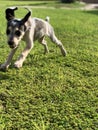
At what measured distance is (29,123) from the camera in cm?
434

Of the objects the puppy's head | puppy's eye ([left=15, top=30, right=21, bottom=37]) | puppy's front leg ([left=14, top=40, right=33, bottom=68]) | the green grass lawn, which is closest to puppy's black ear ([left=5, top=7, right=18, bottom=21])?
the puppy's head

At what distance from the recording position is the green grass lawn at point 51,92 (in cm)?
442

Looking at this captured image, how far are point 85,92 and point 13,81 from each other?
1.36 m

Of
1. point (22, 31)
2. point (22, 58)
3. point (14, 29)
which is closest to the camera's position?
point (14, 29)

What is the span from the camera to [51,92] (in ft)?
17.3

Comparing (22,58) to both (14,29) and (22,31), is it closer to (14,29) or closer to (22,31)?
(22,31)

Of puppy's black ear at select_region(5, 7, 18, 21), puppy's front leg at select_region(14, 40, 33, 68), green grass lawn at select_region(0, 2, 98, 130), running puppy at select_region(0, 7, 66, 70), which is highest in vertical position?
puppy's black ear at select_region(5, 7, 18, 21)

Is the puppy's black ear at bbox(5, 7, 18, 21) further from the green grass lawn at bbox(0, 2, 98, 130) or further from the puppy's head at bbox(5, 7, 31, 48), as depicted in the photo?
the green grass lawn at bbox(0, 2, 98, 130)

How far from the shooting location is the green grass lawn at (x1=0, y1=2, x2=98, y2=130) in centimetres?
442

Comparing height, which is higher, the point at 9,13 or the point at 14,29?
the point at 9,13

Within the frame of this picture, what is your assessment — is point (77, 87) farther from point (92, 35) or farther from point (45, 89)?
point (92, 35)

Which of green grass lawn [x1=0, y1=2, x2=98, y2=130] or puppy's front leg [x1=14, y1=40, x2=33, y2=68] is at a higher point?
puppy's front leg [x1=14, y1=40, x2=33, y2=68]

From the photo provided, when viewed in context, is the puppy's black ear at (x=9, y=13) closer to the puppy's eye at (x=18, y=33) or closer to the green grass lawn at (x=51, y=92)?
the puppy's eye at (x=18, y=33)

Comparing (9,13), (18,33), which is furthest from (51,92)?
(9,13)
